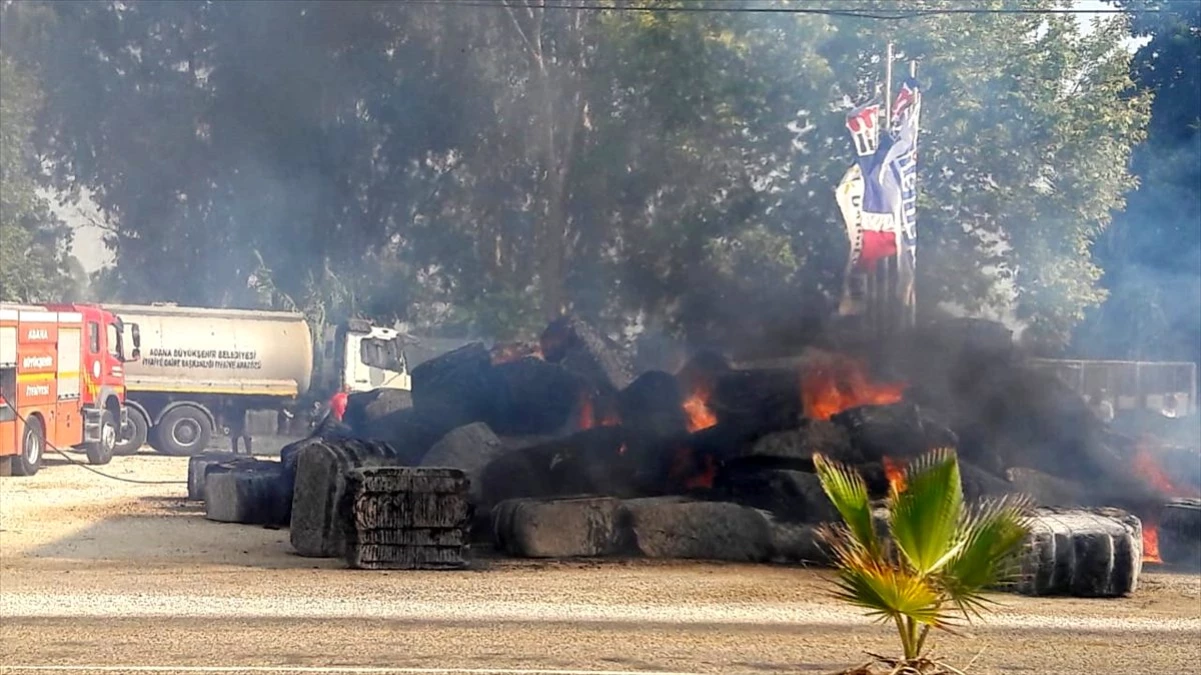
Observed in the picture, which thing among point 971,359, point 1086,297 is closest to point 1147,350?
point 1086,297

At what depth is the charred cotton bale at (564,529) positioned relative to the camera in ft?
49.2

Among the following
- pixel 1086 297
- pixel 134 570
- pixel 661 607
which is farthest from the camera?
pixel 1086 297

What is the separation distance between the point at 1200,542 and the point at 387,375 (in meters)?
22.5

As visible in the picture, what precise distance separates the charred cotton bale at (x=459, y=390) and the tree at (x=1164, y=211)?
41.4ft

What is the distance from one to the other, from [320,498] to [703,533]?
12.4 ft

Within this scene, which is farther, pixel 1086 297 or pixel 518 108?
pixel 518 108

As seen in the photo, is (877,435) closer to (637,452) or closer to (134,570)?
(637,452)

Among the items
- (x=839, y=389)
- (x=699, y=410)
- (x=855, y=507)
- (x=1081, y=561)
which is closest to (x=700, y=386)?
(x=699, y=410)

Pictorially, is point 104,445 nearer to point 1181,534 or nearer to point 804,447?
point 804,447

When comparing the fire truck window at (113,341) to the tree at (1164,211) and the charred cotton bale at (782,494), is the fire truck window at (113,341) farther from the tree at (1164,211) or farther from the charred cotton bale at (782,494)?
the tree at (1164,211)

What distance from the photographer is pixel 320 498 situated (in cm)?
1501

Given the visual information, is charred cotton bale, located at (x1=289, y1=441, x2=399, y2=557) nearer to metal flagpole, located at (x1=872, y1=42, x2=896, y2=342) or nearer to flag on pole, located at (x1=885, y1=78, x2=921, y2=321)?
metal flagpole, located at (x1=872, y1=42, x2=896, y2=342)

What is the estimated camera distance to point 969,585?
5.46 metres

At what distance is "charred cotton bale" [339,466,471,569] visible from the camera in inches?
548
